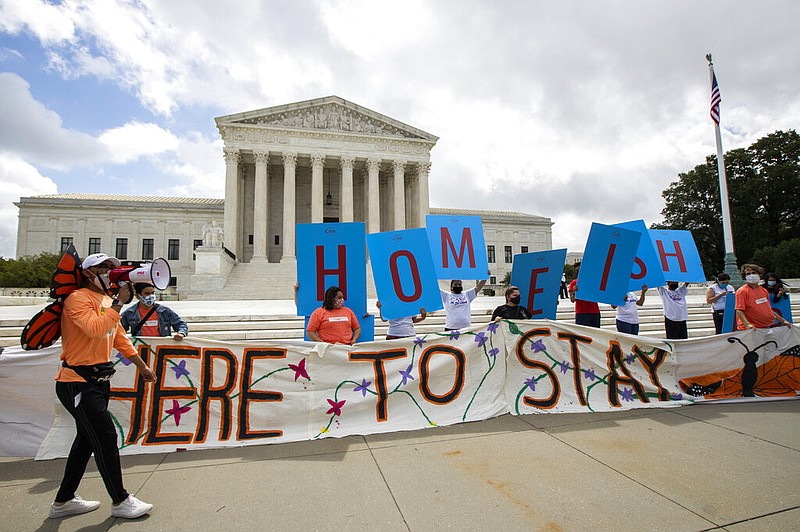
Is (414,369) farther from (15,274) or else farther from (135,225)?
(135,225)

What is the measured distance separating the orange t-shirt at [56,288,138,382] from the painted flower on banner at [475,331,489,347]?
377 cm

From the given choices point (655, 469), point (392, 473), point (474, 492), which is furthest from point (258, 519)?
→ point (655, 469)

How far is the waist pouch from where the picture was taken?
281 centimetres

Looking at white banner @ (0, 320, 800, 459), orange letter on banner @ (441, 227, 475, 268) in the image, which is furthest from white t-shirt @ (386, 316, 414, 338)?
orange letter on banner @ (441, 227, 475, 268)

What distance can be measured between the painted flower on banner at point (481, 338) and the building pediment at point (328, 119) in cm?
3484

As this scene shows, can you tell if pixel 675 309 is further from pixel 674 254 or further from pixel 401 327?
pixel 401 327

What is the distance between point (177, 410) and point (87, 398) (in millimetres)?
1470

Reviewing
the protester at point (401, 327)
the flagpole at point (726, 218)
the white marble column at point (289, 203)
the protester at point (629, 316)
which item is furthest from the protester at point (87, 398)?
the white marble column at point (289, 203)

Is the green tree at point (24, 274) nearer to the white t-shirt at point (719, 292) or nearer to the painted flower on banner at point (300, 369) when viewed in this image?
the painted flower on banner at point (300, 369)

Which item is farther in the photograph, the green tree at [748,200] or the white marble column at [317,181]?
the green tree at [748,200]

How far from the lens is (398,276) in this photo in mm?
5859

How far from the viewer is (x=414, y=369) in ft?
15.7

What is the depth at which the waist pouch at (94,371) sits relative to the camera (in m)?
2.81

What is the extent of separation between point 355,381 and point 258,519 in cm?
195
